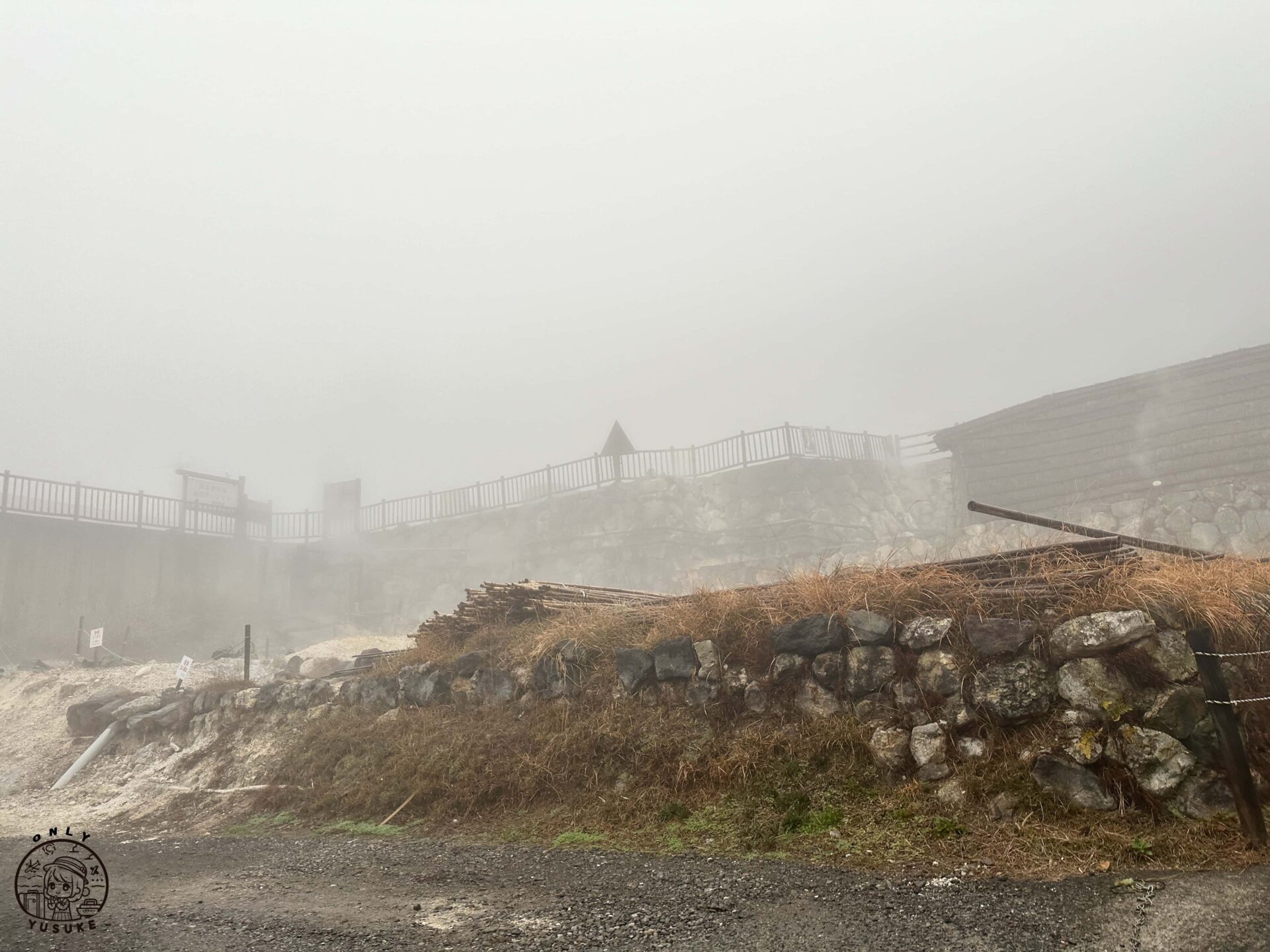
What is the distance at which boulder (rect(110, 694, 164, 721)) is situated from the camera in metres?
14.5

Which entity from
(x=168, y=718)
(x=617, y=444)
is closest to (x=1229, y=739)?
(x=168, y=718)

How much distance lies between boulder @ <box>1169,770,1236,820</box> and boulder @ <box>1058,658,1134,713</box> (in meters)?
0.63

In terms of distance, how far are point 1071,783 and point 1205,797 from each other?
0.82m

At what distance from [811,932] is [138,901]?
6.03 metres

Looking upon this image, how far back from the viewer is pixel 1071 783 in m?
5.42

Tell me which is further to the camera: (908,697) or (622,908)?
(908,697)

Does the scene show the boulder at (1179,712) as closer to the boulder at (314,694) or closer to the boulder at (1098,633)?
the boulder at (1098,633)

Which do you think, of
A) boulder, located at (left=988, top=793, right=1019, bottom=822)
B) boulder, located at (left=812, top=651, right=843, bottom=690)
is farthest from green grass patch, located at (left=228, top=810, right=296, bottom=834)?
boulder, located at (left=988, top=793, right=1019, bottom=822)

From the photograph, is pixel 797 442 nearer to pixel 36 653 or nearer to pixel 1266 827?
pixel 1266 827

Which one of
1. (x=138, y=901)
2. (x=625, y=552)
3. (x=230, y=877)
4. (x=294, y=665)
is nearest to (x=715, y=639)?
(x=230, y=877)

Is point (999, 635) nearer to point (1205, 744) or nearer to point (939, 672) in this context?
point (939, 672)

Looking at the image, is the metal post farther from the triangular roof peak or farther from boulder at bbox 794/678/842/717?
the triangular roof peak

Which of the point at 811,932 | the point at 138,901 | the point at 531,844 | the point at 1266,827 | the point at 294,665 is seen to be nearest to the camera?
the point at 811,932

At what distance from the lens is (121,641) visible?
1017 inches
